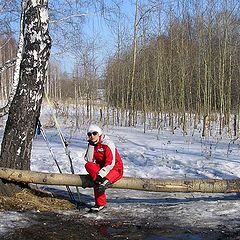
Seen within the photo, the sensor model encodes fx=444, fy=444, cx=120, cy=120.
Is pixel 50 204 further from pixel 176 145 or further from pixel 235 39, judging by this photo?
pixel 235 39

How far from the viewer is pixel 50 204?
7281mm

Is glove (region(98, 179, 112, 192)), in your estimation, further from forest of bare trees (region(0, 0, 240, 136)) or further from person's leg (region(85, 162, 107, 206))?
forest of bare trees (region(0, 0, 240, 136))

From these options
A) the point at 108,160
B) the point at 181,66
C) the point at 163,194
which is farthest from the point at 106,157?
the point at 181,66

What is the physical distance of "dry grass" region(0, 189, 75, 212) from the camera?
684cm

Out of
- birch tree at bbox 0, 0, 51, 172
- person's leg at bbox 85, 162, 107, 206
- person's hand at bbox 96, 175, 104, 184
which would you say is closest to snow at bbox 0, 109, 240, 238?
person's leg at bbox 85, 162, 107, 206

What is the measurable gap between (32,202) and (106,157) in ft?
4.61

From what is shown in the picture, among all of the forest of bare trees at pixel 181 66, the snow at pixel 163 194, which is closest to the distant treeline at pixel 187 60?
the forest of bare trees at pixel 181 66

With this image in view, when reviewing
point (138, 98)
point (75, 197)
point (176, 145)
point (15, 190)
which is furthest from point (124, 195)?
point (138, 98)

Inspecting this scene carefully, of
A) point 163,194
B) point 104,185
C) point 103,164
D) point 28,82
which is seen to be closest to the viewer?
point 104,185

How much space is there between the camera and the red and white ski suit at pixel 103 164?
22.5ft

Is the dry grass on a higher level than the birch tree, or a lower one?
lower

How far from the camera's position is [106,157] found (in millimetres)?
7023

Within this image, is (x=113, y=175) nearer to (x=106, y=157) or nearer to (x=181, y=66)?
(x=106, y=157)

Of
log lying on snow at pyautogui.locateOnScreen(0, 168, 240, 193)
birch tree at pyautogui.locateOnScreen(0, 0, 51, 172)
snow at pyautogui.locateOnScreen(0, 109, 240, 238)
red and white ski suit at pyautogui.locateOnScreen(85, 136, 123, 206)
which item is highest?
birch tree at pyautogui.locateOnScreen(0, 0, 51, 172)
